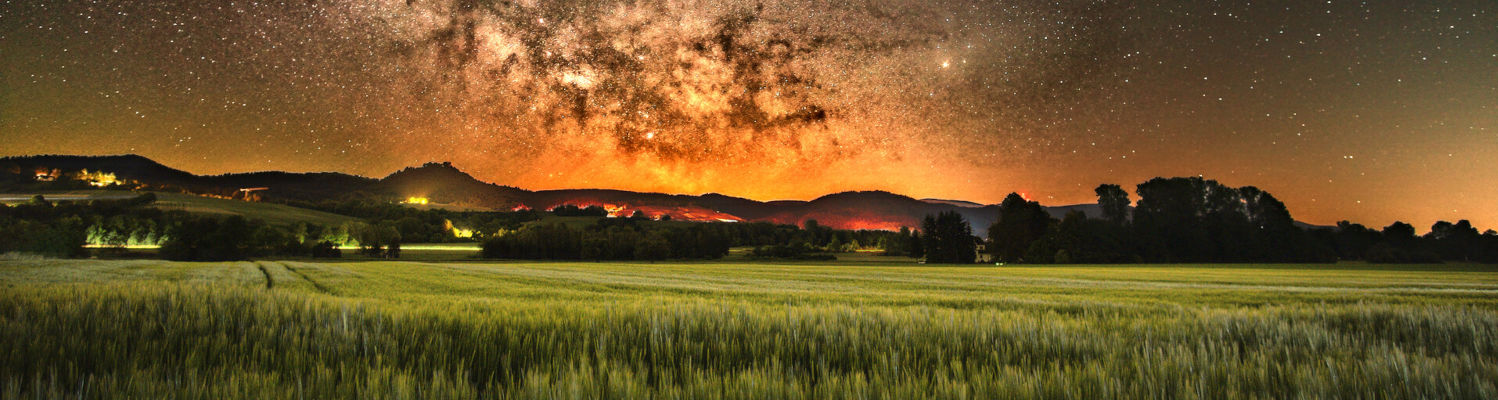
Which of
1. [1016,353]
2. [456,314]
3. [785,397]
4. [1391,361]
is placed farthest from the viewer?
[456,314]

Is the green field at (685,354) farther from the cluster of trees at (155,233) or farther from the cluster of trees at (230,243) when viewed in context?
the cluster of trees at (155,233)

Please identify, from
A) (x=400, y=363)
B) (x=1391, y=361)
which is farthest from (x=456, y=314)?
(x=1391, y=361)

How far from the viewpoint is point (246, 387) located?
174 centimetres

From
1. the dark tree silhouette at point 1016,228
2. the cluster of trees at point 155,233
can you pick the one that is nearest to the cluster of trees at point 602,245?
the cluster of trees at point 155,233

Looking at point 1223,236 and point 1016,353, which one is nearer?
point 1016,353

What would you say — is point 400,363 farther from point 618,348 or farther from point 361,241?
point 361,241

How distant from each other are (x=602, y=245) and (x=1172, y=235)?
334 ft

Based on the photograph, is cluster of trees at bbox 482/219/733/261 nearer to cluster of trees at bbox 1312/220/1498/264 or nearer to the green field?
the green field

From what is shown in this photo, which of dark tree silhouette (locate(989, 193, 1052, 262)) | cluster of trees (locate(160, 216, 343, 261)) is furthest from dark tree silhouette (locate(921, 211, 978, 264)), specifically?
cluster of trees (locate(160, 216, 343, 261))

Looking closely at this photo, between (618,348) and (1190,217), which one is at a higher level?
(1190,217)

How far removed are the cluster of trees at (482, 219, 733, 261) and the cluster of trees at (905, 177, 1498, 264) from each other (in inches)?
1618

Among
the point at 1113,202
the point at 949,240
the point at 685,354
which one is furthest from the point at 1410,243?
the point at 685,354

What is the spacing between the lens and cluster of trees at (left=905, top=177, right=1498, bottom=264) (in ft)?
310

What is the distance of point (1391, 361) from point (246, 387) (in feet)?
13.7
